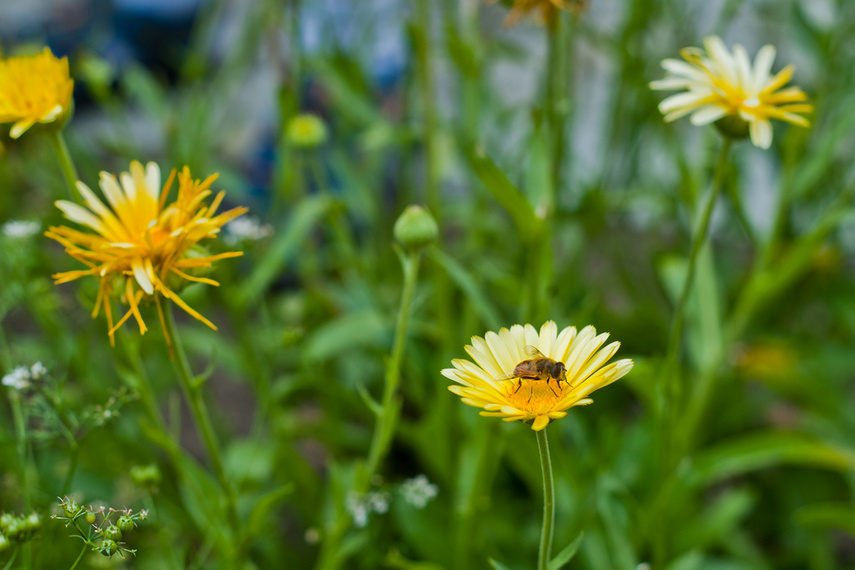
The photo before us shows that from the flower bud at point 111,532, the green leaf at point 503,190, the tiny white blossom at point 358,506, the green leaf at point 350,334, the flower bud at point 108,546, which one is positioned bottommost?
the flower bud at point 108,546

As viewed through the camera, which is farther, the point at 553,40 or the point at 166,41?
the point at 166,41

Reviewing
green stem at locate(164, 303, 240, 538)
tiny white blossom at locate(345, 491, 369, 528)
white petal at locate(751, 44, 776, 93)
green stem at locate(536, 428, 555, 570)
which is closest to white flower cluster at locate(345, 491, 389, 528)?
tiny white blossom at locate(345, 491, 369, 528)

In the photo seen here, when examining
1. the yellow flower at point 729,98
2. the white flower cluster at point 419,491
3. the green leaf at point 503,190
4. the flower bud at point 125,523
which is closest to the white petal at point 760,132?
the yellow flower at point 729,98

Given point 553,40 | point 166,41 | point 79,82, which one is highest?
point 166,41

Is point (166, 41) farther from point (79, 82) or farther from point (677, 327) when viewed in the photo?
point (677, 327)

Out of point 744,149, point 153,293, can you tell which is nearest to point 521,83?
point 744,149

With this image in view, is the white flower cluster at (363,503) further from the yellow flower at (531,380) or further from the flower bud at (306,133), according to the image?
the flower bud at (306,133)
